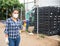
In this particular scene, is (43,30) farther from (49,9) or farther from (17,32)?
(17,32)

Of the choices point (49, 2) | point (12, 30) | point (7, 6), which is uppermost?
point (49, 2)

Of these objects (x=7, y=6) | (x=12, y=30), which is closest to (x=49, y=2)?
(x=7, y=6)

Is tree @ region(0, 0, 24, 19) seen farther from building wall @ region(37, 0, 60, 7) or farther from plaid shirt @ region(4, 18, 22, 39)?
plaid shirt @ region(4, 18, 22, 39)

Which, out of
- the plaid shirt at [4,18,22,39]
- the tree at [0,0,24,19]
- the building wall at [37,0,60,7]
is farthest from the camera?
the tree at [0,0,24,19]

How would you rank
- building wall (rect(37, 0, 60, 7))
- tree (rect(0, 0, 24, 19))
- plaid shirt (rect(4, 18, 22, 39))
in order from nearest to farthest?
plaid shirt (rect(4, 18, 22, 39)) < building wall (rect(37, 0, 60, 7)) < tree (rect(0, 0, 24, 19))

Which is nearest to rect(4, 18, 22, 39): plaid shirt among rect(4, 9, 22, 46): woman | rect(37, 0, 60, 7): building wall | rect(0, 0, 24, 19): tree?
rect(4, 9, 22, 46): woman

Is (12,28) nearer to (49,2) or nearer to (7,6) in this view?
(49,2)

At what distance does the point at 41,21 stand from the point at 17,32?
889 cm

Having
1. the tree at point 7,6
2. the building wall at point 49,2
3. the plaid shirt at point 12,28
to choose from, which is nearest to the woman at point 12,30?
the plaid shirt at point 12,28

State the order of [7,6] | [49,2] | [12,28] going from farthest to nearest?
[7,6] < [49,2] < [12,28]

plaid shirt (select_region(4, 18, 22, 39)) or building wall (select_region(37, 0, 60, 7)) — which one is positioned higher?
building wall (select_region(37, 0, 60, 7))

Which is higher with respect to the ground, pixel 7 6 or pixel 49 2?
pixel 49 2

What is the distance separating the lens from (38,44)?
12.0 m

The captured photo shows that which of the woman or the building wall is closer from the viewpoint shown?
the woman
